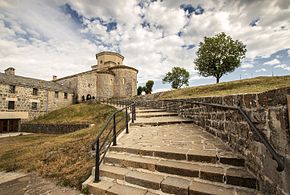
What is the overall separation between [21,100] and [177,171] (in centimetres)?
2905

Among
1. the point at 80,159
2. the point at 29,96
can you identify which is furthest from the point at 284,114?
the point at 29,96

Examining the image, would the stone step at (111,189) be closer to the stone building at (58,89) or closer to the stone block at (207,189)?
the stone block at (207,189)

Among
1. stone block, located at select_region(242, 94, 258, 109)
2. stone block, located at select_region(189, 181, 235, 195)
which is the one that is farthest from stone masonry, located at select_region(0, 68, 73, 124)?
stone block, located at select_region(242, 94, 258, 109)

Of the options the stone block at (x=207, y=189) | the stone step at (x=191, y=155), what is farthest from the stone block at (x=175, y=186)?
the stone step at (x=191, y=155)

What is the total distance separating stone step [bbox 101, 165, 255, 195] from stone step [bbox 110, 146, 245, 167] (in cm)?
51

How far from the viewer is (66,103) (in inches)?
1235

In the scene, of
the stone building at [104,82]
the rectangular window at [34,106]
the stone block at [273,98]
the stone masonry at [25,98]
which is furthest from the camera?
the stone building at [104,82]

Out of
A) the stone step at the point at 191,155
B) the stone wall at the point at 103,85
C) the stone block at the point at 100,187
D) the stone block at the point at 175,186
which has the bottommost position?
the stone block at the point at 100,187

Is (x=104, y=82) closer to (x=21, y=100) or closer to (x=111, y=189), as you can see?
(x=21, y=100)

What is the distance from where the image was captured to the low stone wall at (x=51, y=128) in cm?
1680

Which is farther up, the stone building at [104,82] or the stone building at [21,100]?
the stone building at [104,82]

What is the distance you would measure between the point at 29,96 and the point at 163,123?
2682 cm

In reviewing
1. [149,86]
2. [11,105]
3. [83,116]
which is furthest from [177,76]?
[11,105]

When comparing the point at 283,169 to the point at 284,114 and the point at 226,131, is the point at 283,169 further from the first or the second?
the point at 226,131
